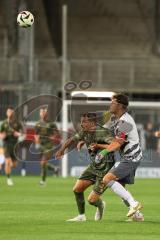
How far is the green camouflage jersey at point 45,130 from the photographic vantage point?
98.1 feet

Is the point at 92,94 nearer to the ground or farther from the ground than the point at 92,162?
nearer to the ground

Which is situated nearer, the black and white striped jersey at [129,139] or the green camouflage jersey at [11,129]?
the black and white striped jersey at [129,139]

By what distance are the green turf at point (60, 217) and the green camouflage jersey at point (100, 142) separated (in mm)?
925

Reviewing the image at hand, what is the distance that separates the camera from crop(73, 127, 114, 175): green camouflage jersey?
15.9 meters

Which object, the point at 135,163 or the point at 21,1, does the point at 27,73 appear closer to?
the point at 21,1

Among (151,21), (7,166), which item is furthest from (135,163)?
(151,21)

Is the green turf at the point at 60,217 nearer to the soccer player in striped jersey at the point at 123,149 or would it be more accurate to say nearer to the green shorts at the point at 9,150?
the soccer player in striped jersey at the point at 123,149

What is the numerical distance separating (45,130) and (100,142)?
14.9 meters

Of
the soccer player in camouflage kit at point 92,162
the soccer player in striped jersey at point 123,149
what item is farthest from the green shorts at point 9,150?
the soccer player in striped jersey at point 123,149

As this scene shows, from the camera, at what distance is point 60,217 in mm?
17109

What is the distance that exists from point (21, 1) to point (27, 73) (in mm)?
4509

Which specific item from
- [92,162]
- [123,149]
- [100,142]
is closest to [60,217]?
[92,162]

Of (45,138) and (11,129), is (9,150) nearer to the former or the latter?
(11,129)

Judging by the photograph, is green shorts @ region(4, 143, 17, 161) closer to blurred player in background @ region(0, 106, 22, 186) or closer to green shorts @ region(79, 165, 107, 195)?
blurred player in background @ region(0, 106, 22, 186)
